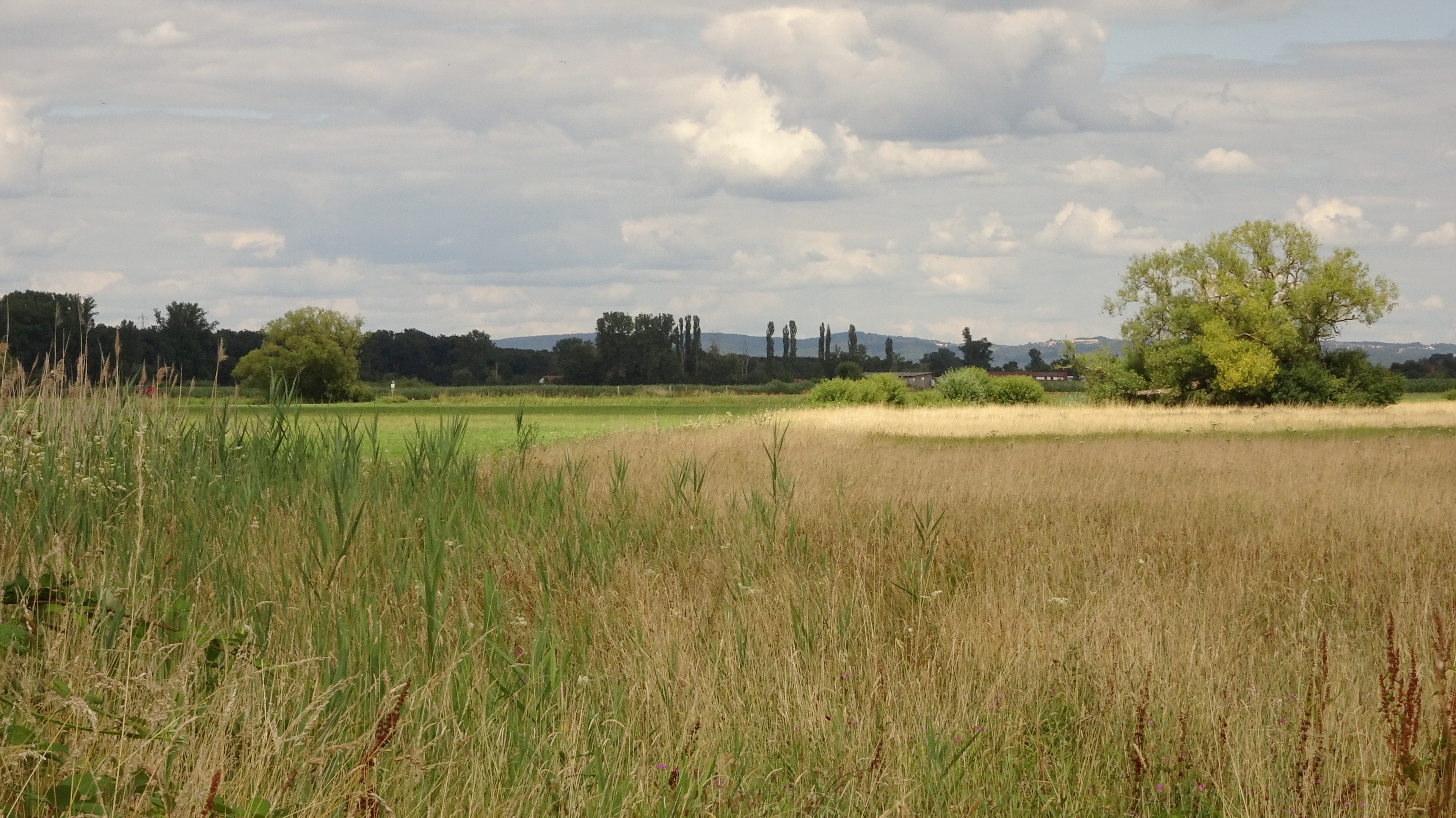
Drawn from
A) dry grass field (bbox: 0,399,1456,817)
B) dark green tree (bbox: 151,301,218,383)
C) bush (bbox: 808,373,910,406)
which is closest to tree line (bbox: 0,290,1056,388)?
→ dark green tree (bbox: 151,301,218,383)

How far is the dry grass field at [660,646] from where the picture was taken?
3521 millimetres

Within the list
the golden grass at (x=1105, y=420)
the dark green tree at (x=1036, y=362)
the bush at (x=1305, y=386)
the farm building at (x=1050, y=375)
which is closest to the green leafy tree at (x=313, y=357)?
the golden grass at (x=1105, y=420)

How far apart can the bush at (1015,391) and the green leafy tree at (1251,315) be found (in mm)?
5540

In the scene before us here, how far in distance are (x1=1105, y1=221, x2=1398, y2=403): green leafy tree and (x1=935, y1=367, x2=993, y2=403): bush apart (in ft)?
25.6

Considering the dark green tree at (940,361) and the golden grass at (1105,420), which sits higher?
the dark green tree at (940,361)

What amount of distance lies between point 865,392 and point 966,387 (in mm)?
5081

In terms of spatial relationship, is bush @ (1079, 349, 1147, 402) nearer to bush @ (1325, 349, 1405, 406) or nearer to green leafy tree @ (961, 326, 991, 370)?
bush @ (1325, 349, 1405, 406)

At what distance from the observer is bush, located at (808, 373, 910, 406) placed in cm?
4428

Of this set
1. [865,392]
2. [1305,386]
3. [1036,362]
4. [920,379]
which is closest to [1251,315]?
[1305,386]

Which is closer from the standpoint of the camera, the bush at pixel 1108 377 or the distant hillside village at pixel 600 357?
the bush at pixel 1108 377

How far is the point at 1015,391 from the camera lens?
47.1 metres

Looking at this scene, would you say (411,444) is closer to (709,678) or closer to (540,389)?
(709,678)

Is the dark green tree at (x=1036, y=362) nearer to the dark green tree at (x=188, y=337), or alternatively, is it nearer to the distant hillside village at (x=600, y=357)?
the distant hillside village at (x=600, y=357)

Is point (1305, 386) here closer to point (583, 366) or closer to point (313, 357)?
point (313, 357)
